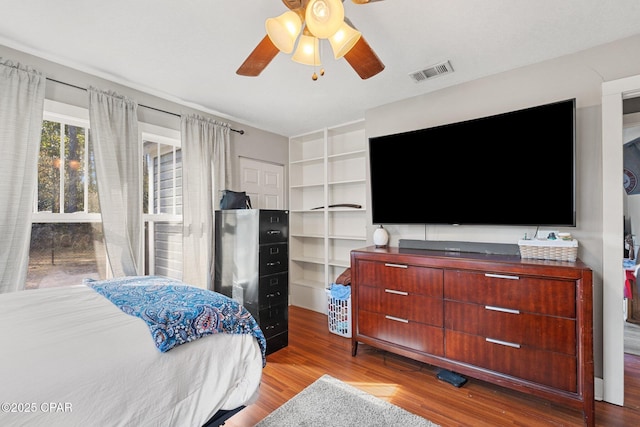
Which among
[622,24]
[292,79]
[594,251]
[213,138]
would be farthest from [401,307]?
[213,138]

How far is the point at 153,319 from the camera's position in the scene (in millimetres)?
1226

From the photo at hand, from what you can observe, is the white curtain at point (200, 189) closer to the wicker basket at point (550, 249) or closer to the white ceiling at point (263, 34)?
the white ceiling at point (263, 34)

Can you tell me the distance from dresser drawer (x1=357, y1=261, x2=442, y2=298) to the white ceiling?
65.8 inches

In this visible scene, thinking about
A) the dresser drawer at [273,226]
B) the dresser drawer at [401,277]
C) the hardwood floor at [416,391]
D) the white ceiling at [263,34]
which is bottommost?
the hardwood floor at [416,391]

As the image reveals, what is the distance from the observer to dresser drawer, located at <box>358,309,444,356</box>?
2225mm

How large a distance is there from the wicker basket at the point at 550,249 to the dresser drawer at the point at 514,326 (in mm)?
433

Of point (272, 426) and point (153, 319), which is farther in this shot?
point (272, 426)

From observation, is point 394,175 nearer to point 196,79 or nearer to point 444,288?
point 444,288

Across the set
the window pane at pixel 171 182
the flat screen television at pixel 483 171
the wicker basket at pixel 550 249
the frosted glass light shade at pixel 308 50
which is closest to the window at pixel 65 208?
the window pane at pixel 171 182

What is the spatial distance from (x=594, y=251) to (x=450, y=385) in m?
1.45

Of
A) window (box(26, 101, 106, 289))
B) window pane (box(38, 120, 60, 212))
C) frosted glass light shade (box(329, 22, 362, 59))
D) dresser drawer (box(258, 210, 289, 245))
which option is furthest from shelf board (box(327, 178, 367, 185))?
window pane (box(38, 120, 60, 212))

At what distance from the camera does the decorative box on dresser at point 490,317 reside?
1.74 metres

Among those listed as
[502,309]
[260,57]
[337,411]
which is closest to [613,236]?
[502,309]

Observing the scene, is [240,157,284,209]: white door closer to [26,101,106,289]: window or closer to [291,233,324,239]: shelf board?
[291,233,324,239]: shelf board
